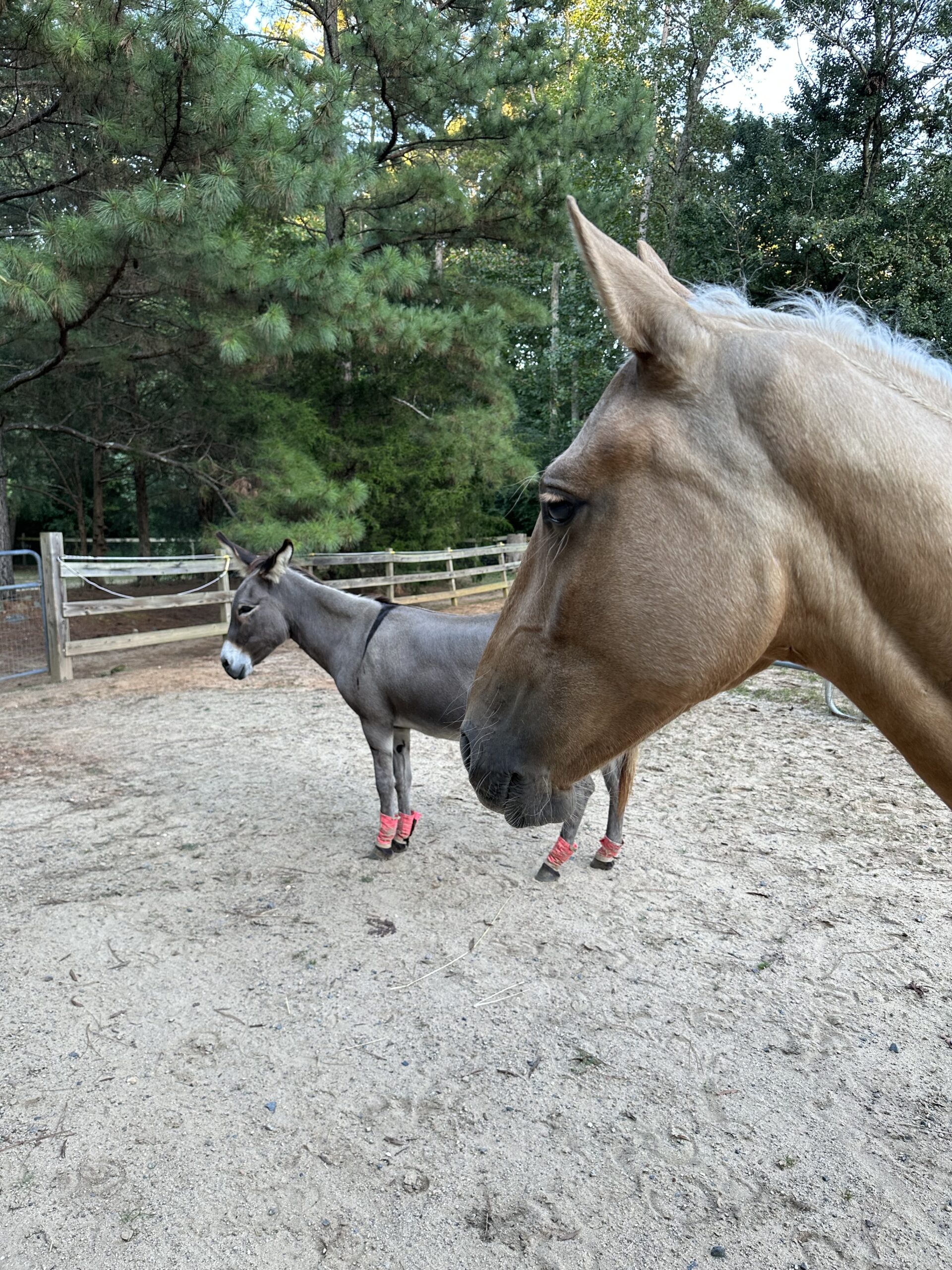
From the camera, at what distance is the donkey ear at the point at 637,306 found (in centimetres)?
111

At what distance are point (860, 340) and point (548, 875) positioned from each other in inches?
131

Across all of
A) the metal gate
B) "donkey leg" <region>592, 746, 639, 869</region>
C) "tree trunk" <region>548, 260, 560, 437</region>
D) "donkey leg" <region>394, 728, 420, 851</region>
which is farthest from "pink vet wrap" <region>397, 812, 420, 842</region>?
"tree trunk" <region>548, 260, 560, 437</region>

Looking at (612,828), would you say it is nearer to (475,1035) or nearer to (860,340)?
(475,1035)

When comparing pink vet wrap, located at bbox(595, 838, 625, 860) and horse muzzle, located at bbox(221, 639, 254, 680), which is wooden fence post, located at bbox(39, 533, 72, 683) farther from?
pink vet wrap, located at bbox(595, 838, 625, 860)

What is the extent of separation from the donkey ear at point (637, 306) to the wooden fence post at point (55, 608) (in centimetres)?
912

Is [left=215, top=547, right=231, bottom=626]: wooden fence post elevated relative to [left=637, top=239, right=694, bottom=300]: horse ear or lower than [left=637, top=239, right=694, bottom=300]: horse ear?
lower

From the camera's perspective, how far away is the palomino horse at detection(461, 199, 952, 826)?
111 centimetres

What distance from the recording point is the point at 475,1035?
2.80m

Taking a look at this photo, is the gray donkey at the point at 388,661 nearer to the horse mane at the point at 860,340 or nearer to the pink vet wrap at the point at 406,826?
the pink vet wrap at the point at 406,826

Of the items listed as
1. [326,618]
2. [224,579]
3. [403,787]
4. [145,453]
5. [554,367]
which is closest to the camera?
[403,787]

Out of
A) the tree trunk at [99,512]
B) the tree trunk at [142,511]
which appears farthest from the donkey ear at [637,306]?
the tree trunk at [99,512]

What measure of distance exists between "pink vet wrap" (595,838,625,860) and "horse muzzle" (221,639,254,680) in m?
2.53

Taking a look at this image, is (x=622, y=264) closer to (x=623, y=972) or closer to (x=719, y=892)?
(x=623, y=972)

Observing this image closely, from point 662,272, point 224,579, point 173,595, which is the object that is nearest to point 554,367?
point 224,579
